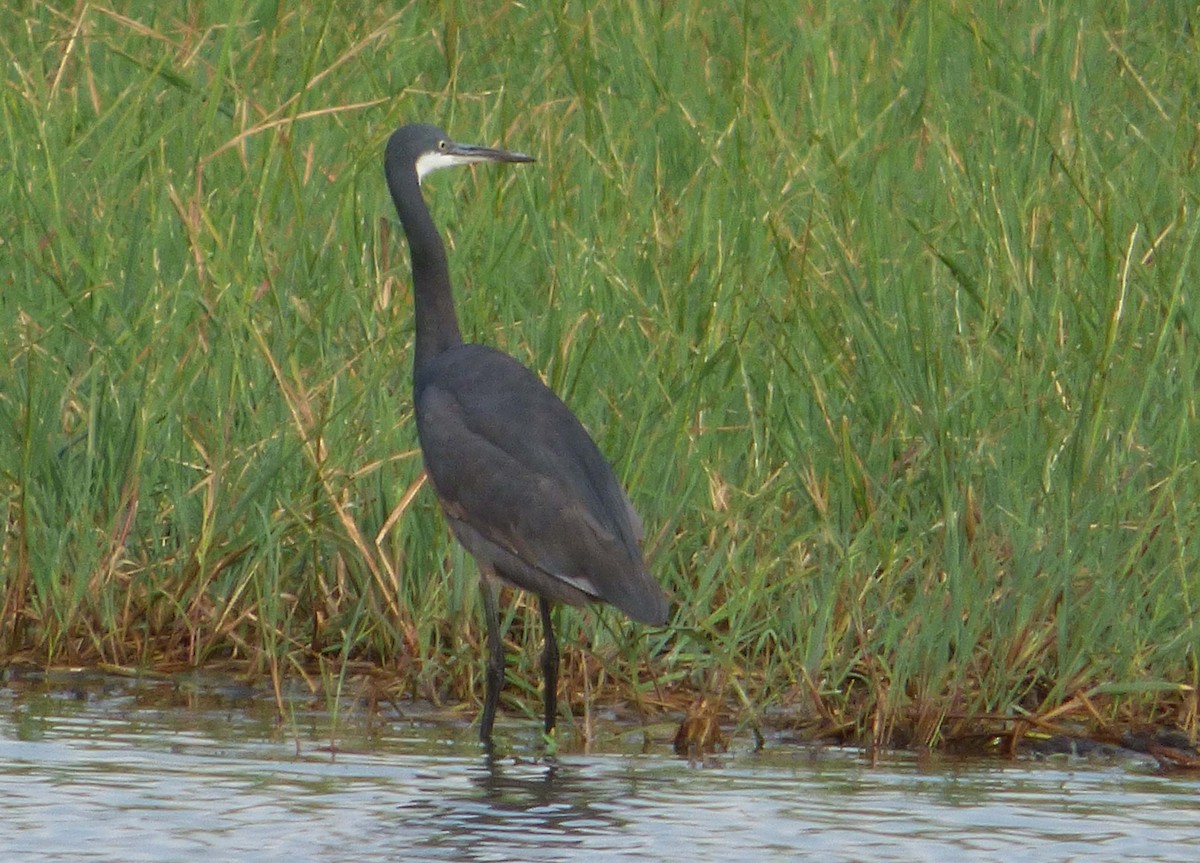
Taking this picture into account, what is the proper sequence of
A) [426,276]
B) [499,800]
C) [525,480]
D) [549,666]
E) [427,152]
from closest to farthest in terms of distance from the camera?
[499,800], [549,666], [525,480], [426,276], [427,152]

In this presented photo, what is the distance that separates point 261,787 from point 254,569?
989mm

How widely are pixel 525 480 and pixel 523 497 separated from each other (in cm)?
5

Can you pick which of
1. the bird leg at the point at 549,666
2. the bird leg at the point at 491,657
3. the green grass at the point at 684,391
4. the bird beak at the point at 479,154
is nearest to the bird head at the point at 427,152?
the bird beak at the point at 479,154

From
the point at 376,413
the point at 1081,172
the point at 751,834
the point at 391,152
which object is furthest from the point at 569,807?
the point at 1081,172

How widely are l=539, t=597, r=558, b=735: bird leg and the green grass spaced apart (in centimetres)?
9

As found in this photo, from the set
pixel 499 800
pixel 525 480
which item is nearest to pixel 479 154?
pixel 525 480

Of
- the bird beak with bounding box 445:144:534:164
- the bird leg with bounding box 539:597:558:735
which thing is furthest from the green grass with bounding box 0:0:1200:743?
the bird beak with bounding box 445:144:534:164

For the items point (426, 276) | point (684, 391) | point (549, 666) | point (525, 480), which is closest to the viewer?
point (549, 666)

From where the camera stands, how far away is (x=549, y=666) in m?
5.41

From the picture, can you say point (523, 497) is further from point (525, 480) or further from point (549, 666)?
point (549, 666)

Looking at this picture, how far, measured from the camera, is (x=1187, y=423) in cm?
570

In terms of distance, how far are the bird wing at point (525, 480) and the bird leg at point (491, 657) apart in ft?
0.31

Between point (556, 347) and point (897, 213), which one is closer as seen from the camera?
point (556, 347)

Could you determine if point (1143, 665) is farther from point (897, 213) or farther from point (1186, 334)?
point (897, 213)
